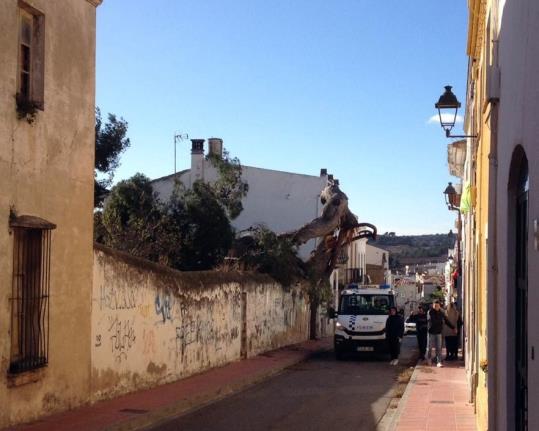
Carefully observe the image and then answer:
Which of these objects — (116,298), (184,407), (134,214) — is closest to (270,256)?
(134,214)

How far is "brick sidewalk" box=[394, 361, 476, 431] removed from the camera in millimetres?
12295

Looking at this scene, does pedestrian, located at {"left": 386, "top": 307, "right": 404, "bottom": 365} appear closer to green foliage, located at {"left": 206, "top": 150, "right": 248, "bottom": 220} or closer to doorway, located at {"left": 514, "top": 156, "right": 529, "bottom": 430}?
green foliage, located at {"left": 206, "top": 150, "right": 248, "bottom": 220}

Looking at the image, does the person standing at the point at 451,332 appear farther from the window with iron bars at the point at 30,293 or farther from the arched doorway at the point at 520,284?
the arched doorway at the point at 520,284

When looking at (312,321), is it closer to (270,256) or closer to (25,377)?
(270,256)

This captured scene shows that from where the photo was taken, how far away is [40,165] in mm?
11547

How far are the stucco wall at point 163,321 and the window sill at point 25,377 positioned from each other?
6.20 feet

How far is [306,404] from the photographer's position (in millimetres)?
15102

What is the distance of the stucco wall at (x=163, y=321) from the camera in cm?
1377

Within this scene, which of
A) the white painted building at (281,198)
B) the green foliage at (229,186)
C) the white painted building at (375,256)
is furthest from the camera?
the white painted building at (375,256)

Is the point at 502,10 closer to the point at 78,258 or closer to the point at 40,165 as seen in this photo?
the point at 40,165

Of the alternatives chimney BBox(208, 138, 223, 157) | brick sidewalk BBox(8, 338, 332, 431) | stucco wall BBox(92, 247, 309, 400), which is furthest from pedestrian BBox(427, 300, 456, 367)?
chimney BBox(208, 138, 223, 157)

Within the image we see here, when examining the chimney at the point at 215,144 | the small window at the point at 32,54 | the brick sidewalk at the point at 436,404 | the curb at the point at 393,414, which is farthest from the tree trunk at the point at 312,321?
the small window at the point at 32,54

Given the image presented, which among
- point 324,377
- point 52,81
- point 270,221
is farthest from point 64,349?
point 270,221

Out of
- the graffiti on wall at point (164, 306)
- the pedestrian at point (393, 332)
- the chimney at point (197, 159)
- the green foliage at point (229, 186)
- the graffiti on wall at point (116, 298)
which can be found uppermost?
the chimney at point (197, 159)
